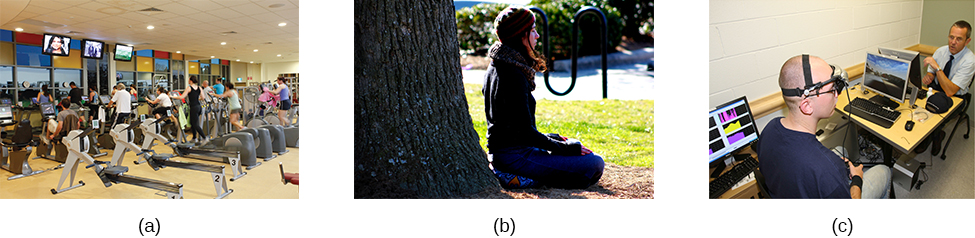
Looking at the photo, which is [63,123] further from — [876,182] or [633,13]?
[633,13]

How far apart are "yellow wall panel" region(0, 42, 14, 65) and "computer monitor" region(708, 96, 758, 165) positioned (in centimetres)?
409

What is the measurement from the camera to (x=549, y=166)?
2.18 metres

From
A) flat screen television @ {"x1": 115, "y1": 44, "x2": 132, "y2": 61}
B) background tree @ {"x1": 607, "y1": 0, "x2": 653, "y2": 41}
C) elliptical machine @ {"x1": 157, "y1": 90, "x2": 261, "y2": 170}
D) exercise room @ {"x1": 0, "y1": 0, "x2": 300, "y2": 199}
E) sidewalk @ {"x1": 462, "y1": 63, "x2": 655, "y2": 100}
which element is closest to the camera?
exercise room @ {"x1": 0, "y1": 0, "x2": 300, "y2": 199}

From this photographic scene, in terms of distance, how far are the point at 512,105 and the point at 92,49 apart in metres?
2.71

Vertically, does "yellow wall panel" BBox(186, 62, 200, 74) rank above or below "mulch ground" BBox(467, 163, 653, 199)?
above

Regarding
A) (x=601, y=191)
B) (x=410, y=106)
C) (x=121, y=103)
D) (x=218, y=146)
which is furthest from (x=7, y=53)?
(x=601, y=191)

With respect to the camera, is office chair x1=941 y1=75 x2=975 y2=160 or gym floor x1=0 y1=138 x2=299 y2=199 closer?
office chair x1=941 y1=75 x2=975 y2=160

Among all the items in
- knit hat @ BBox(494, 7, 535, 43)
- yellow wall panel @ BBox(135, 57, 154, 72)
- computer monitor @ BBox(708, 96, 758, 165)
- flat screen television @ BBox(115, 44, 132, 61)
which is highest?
knit hat @ BBox(494, 7, 535, 43)

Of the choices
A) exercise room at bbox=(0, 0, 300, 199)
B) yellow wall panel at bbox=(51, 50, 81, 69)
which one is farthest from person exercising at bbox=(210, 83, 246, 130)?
yellow wall panel at bbox=(51, 50, 81, 69)

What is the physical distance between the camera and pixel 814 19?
7.37 feet

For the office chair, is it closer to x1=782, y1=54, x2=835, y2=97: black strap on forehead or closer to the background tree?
x1=782, y1=54, x2=835, y2=97: black strap on forehead

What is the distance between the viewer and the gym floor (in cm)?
244

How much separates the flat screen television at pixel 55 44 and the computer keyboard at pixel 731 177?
388 cm
